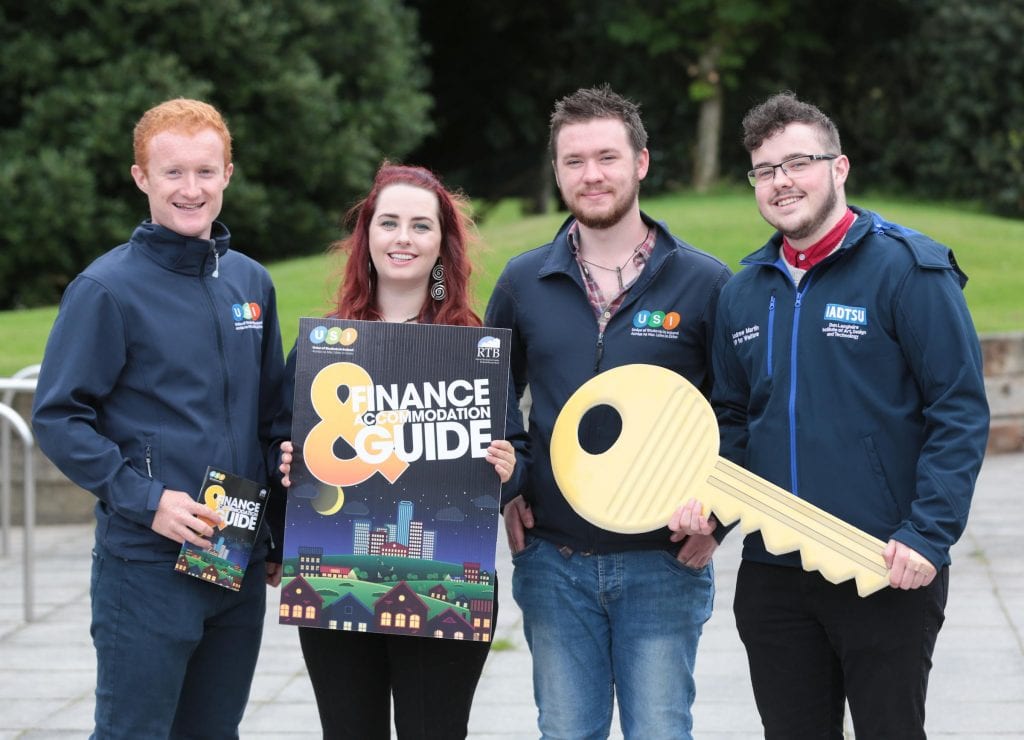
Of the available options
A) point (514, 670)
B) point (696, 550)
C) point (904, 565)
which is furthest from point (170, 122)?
point (514, 670)

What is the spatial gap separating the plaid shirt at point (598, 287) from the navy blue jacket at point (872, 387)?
0.35 meters

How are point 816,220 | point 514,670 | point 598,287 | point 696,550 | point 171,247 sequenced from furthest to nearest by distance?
point 514,670 < point 598,287 < point 696,550 < point 171,247 < point 816,220

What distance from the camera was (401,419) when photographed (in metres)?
3.50

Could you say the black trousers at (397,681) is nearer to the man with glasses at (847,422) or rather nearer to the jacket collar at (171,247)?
the man with glasses at (847,422)

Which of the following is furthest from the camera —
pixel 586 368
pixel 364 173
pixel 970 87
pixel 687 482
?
pixel 970 87

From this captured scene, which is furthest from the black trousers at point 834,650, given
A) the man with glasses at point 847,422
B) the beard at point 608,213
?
the beard at point 608,213

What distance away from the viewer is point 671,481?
3.42 m

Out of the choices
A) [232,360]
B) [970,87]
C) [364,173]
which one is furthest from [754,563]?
[970,87]

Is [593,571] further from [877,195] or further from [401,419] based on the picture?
[877,195]

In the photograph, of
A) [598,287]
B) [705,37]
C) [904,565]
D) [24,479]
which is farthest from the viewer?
[705,37]

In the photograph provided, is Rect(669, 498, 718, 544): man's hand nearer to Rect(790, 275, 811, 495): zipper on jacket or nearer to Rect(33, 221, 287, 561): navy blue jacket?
Rect(790, 275, 811, 495): zipper on jacket

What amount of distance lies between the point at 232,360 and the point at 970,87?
71.0ft

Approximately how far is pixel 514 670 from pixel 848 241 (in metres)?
2.96

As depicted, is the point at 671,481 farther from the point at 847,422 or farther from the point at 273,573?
the point at 273,573
